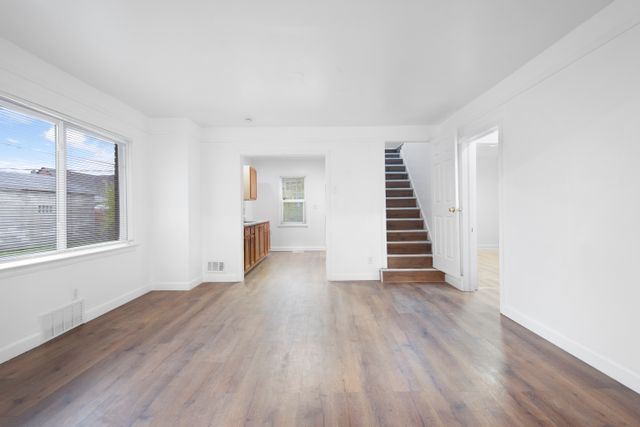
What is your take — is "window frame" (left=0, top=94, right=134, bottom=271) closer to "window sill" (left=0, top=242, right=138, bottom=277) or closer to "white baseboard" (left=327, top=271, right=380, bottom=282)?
"window sill" (left=0, top=242, right=138, bottom=277)

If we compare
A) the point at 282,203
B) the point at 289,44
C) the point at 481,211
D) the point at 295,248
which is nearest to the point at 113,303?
the point at 289,44

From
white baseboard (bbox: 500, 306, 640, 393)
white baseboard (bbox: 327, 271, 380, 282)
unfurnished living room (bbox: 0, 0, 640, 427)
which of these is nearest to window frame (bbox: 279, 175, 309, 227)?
white baseboard (bbox: 327, 271, 380, 282)

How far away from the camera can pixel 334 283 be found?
4414 mm

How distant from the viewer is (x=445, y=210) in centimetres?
416

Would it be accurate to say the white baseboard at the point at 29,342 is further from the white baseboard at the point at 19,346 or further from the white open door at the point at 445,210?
the white open door at the point at 445,210

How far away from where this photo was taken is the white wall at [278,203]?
7895mm

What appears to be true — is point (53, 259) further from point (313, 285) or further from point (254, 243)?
point (254, 243)

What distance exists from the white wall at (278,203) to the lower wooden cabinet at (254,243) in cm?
112

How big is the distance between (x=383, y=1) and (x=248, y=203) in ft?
21.4

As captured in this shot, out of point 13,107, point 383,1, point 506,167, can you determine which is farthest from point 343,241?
point 13,107

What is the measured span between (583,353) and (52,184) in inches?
185

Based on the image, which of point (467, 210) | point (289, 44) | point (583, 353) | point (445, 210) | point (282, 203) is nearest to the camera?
point (583, 353)

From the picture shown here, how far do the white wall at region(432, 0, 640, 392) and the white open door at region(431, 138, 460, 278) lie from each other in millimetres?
928

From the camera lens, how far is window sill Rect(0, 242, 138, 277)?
2.22 meters
